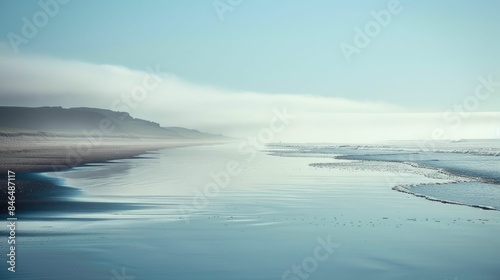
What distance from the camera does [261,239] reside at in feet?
40.7

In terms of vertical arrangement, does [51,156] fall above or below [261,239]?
above

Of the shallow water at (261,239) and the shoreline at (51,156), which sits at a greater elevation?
the shoreline at (51,156)

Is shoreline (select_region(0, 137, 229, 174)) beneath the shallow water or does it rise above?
above

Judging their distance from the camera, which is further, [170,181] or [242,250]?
[170,181]

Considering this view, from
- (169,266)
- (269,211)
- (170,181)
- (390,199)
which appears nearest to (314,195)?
(390,199)

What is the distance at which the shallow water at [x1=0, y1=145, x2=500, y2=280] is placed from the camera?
31.4ft

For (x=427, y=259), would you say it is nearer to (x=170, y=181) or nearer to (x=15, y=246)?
(x=15, y=246)

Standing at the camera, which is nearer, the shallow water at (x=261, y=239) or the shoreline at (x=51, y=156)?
the shallow water at (x=261, y=239)

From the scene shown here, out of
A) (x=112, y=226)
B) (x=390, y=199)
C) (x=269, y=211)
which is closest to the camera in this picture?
(x=112, y=226)

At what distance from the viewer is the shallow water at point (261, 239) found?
31.4 ft

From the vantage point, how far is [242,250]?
1116 cm

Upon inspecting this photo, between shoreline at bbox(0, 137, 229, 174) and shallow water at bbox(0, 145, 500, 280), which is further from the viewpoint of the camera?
shoreline at bbox(0, 137, 229, 174)

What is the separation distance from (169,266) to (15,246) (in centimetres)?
398

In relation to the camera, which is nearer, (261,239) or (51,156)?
(261,239)
